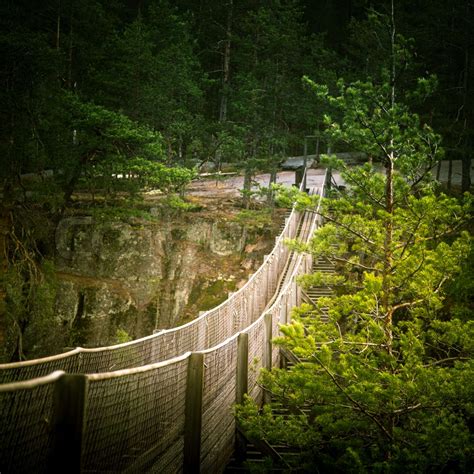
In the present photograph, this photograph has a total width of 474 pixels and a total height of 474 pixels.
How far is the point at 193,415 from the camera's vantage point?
11.0 ft

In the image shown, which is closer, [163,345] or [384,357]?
[384,357]

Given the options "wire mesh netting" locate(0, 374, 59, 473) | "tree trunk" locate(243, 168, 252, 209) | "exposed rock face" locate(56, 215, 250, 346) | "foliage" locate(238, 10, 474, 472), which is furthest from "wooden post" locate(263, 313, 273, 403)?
"tree trunk" locate(243, 168, 252, 209)

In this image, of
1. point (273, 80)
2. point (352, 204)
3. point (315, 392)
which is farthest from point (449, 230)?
point (273, 80)

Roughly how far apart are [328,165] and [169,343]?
10.3ft

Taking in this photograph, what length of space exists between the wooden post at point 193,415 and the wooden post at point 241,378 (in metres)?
1.60

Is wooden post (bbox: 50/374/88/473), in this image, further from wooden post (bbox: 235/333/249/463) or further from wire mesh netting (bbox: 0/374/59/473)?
wooden post (bbox: 235/333/249/463)

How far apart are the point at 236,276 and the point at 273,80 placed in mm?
8691

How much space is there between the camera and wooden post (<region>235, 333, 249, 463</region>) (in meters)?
5.00

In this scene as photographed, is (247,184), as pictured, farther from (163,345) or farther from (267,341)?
(163,345)

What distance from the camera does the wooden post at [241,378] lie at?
A: 197 inches

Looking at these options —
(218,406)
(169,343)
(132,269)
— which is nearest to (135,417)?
(218,406)

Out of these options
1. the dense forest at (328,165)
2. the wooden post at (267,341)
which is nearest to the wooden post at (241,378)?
the dense forest at (328,165)

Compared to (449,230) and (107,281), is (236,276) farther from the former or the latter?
(449,230)

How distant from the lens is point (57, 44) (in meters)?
15.7
